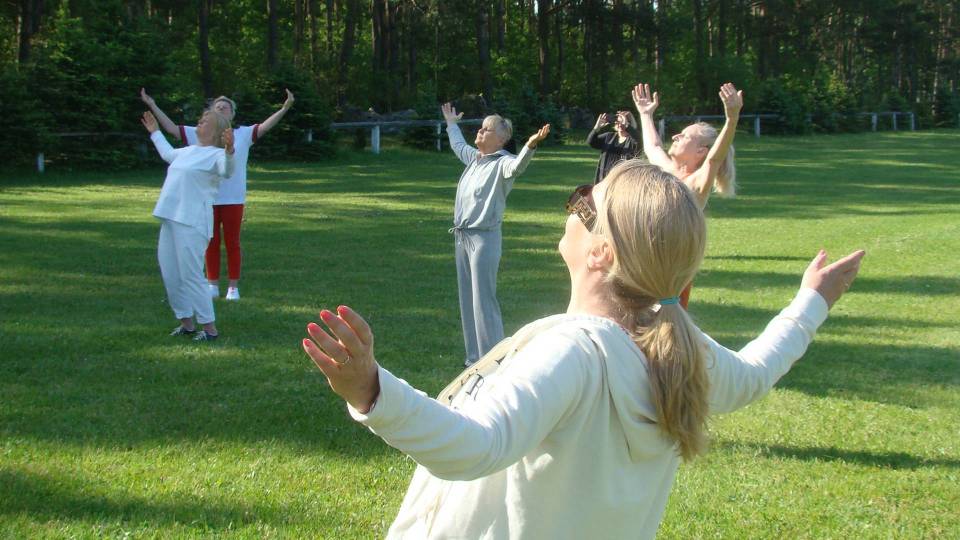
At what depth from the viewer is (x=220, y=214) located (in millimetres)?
10602

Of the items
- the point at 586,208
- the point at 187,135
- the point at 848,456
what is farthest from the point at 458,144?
the point at 586,208

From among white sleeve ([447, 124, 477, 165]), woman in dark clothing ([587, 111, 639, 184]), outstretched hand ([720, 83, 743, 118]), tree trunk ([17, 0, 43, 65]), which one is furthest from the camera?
tree trunk ([17, 0, 43, 65])

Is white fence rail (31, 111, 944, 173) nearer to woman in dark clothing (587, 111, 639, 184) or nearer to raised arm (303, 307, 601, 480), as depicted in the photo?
woman in dark clothing (587, 111, 639, 184)

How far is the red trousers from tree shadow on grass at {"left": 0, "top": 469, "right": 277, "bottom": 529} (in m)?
5.45

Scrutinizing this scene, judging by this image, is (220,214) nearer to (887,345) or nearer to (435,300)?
(435,300)

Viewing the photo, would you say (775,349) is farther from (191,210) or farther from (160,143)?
(160,143)

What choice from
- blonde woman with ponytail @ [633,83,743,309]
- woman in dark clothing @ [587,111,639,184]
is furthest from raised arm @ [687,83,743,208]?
woman in dark clothing @ [587,111,639,184]

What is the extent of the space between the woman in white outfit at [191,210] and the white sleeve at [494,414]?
22.5 feet

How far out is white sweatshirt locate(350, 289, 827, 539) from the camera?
74.4 inches

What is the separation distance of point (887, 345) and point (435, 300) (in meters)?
4.62

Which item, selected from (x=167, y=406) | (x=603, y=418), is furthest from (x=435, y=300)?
(x=603, y=418)

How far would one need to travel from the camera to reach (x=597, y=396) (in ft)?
6.88

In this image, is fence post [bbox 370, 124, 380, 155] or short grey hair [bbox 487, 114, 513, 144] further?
fence post [bbox 370, 124, 380, 155]

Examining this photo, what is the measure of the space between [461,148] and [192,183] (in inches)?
90.0
